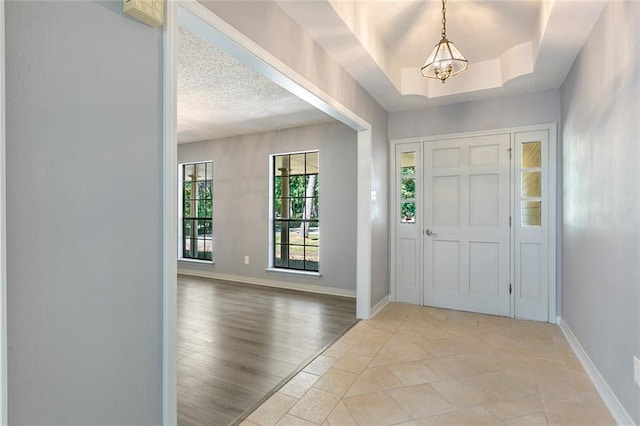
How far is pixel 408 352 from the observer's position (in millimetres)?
2834

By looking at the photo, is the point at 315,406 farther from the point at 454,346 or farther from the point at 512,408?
A: the point at 454,346

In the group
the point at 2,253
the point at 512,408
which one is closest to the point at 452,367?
the point at 512,408

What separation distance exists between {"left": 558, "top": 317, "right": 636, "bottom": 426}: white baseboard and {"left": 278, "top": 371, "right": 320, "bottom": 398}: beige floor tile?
1.81 meters

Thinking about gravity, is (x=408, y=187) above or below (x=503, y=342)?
above

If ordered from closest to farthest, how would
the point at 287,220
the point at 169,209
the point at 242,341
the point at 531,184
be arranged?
the point at 169,209, the point at 242,341, the point at 531,184, the point at 287,220

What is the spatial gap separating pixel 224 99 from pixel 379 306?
319 centimetres

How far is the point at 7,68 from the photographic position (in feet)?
3.21

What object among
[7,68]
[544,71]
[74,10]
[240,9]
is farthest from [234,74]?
[544,71]

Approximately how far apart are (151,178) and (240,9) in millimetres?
1117

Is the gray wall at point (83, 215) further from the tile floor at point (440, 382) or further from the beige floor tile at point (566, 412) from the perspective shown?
the beige floor tile at point (566, 412)

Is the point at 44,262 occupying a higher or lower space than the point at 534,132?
lower

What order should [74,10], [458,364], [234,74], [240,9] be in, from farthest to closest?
[234,74]
[458,364]
[240,9]
[74,10]

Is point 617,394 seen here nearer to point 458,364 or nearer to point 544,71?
point 458,364

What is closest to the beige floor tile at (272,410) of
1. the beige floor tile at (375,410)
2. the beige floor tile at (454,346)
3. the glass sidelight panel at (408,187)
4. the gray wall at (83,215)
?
the beige floor tile at (375,410)
